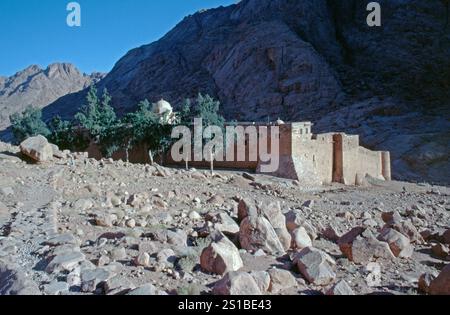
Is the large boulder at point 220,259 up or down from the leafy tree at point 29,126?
down

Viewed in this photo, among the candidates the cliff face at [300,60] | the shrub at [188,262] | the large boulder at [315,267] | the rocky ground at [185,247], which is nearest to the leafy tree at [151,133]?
the rocky ground at [185,247]

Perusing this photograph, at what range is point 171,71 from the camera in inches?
2753

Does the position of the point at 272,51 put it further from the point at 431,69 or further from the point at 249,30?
the point at 431,69

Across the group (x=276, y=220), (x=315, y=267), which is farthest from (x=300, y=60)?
(x=315, y=267)

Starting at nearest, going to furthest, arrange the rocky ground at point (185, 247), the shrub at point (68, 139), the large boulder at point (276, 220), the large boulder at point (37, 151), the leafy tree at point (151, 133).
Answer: the rocky ground at point (185, 247) → the large boulder at point (276, 220) → the large boulder at point (37, 151) → the leafy tree at point (151, 133) → the shrub at point (68, 139)

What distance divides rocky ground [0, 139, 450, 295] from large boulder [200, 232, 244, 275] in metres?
0.01

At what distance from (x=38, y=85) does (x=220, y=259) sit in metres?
110

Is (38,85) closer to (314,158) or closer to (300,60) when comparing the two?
(300,60)

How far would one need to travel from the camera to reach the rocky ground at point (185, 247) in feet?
15.2

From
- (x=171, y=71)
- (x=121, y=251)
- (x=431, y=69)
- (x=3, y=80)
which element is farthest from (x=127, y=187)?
(x=3, y=80)

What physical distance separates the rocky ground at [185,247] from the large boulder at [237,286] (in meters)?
0.01

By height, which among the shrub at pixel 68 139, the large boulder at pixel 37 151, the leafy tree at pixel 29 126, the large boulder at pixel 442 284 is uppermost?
the leafy tree at pixel 29 126

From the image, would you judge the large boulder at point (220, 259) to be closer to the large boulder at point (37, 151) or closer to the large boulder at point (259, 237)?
the large boulder at point (259, 237)
